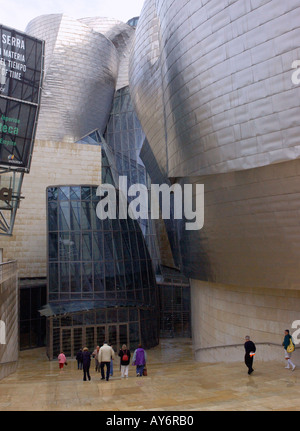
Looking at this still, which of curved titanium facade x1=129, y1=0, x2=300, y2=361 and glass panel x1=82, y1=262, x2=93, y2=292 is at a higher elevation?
curved titanium facade x1=129, y1=0, x2=300, y2=361

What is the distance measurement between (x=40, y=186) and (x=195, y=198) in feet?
52.1

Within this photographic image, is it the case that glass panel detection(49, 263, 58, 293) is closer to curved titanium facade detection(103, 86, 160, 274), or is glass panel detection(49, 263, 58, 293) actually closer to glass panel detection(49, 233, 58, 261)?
glass panel detection(49, 233, 58, 261)

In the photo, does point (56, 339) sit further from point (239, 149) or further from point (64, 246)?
point (239, 149)

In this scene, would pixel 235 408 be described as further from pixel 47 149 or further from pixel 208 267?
pixel 47 149

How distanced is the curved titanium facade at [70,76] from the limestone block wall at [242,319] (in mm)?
25333

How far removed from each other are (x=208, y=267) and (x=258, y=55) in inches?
347

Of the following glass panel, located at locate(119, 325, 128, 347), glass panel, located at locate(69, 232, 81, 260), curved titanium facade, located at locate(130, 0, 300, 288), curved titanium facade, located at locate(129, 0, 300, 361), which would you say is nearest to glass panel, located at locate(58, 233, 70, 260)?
glass panel, located at locate(69, 232, 81, 260)

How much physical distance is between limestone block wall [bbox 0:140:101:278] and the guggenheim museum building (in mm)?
82

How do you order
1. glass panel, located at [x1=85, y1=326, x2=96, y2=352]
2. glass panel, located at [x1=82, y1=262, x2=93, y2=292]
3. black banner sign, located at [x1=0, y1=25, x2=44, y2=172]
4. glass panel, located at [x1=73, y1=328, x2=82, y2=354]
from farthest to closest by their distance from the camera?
glass panel, located at [x1=82, y1=262, x2=93, y2=292]
glass panel, located at [x1=85, y1=326, x2=96, y2=352]
glass panel, located at [x1=73, y1=328, x2=82, y2=354]
black banner sign, located at [x1=0, y1=25, x2=44, y2=172]

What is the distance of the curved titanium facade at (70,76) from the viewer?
4222 cm

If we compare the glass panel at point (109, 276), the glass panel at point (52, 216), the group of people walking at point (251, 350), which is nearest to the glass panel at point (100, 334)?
the glass panel at point (109, 276)

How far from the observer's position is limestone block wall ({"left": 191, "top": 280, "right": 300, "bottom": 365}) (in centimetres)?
1599

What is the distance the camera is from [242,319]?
59.8 ft

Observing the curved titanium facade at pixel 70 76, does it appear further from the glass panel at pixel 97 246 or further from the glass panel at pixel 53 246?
the glass panel at pixel 97 246
